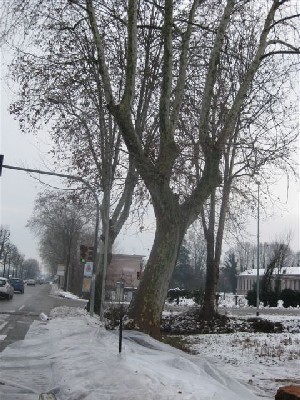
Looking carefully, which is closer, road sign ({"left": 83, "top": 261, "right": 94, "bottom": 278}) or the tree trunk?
the tree trunk

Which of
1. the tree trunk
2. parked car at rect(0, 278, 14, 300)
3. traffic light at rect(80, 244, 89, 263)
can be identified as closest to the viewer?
the tree trunk

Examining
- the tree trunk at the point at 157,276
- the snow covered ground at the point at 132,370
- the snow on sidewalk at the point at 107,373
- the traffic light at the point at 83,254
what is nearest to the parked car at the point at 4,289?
the traffic light at the point at 83,254

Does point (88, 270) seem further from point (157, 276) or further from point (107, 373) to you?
point (107, 373)

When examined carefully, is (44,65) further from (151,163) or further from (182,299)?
(182,299)

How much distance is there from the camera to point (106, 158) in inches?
906

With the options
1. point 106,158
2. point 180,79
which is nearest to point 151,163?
point 180,79

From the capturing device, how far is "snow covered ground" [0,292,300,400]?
→ 5.98 meters

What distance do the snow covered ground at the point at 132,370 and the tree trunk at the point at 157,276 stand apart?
1.42 meters

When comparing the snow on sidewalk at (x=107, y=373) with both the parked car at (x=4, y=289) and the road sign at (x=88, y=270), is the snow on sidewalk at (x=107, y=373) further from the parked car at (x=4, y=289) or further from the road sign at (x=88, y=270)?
the parked car at (x=4, y=289)

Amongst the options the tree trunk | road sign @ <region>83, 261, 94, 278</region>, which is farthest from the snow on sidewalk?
road sign @ <region>83, 261, 94, 278</region>

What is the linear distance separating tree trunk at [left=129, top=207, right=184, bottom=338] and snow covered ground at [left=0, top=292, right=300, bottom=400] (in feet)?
4.65

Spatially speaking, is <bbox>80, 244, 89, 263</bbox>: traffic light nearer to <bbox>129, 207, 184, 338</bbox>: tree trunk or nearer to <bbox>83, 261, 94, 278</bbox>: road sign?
<bbox>83, 261, 94, 278</bbox>: road sign

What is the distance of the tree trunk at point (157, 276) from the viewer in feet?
43.6

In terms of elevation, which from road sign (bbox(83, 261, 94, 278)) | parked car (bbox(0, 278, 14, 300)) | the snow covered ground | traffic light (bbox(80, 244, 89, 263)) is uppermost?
traffic light (bbox(80, 244, 89, 263))
